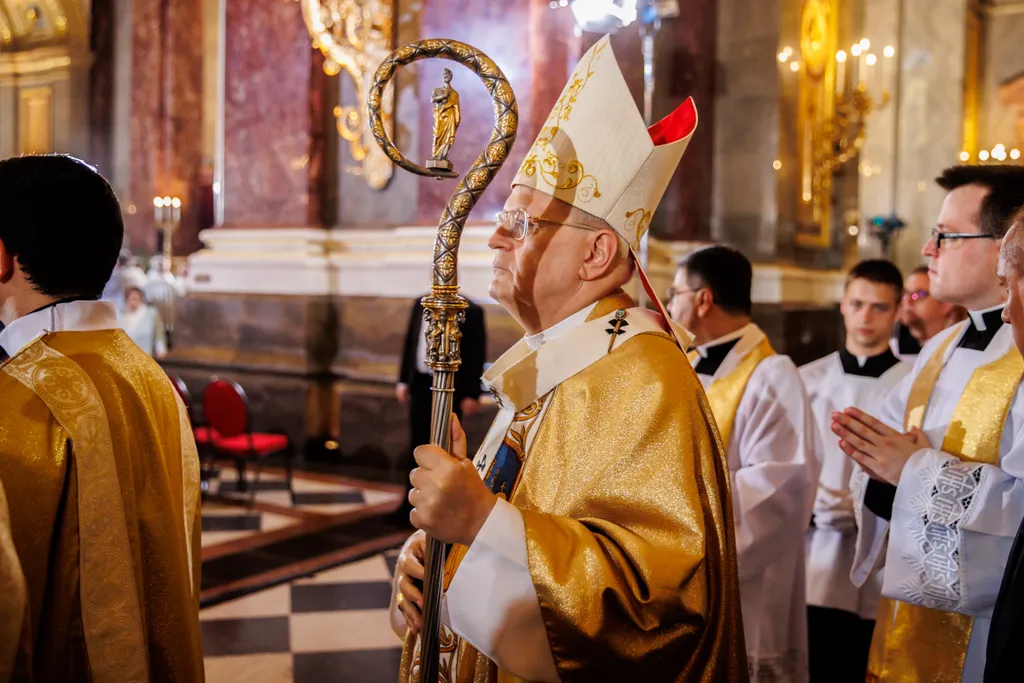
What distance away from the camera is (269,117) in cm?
788

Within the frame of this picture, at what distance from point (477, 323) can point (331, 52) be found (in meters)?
3.15

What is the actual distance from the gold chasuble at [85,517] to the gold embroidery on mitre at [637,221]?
104 centimetres

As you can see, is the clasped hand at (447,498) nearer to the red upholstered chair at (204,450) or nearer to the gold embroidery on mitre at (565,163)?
the gold embroidery on mitre at (565,163)

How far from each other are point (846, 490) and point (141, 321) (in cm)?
679

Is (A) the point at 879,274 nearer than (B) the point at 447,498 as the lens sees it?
No

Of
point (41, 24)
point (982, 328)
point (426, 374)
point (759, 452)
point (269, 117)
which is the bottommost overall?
point (426, 374)

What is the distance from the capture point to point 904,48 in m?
11.8

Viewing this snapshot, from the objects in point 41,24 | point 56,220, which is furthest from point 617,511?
point 41,24

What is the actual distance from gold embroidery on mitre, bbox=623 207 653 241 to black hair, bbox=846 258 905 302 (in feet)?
7.82

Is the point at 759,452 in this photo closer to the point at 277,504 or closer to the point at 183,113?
the point at 277,504

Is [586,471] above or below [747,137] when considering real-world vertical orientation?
below

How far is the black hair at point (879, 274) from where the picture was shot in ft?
12.7

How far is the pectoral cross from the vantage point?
1.72m

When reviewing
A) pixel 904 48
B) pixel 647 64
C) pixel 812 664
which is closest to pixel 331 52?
pixel 647 64
